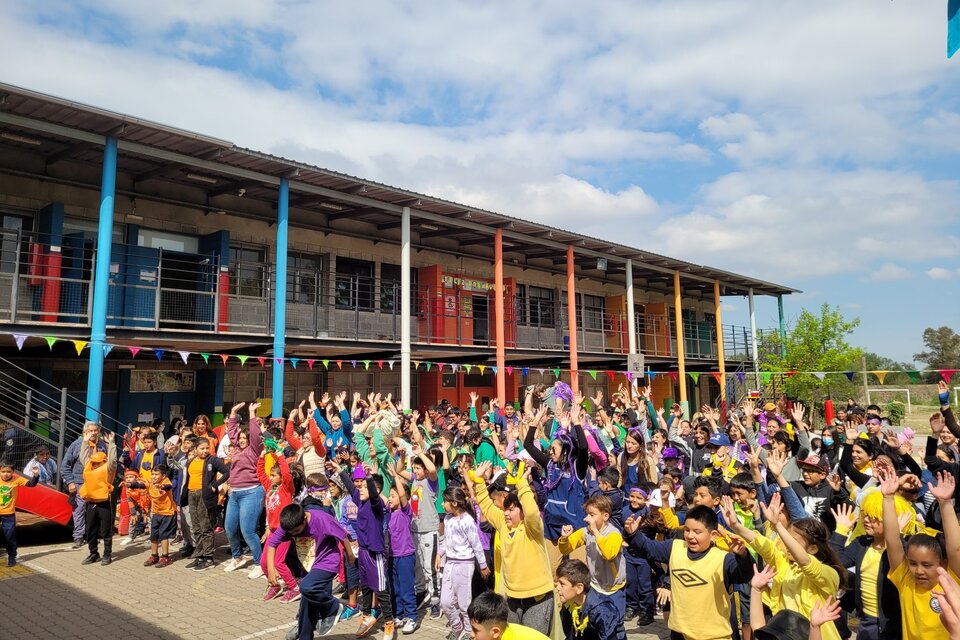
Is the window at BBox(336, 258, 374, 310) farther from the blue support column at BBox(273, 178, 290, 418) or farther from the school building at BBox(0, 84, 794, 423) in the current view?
the blue support column at BBox(273, 178, 290, 418)

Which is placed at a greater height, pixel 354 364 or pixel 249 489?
pixel 354 364

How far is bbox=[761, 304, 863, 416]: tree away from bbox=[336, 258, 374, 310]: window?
55.5 ft

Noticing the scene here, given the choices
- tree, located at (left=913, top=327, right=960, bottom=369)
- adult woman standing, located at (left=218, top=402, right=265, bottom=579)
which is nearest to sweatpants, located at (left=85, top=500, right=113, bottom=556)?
adult woman standing, located at (left=218, top=402, right=265, bottom=579)

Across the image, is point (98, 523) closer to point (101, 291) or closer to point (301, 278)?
point (101, 291)

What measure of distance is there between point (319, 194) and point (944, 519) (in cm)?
1325

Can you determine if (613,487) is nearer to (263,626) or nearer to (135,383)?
(263,626)

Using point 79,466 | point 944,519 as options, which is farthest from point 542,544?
point 79,466

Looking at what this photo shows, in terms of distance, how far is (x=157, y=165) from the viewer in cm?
1352

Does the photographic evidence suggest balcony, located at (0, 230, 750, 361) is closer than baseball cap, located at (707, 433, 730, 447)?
No

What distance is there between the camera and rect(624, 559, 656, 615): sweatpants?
6184 millimetres

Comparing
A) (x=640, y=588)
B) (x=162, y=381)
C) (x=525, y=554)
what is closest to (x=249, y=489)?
(x=525, y=554)

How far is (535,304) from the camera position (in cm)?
2345

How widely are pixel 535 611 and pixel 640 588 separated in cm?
194

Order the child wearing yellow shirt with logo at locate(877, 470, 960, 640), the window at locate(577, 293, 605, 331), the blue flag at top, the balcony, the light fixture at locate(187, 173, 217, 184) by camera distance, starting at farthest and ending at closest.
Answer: the window at locate(577, 293, 605, 331)
the light fixture at locate(187, 173, 217, 184)
the balcony
the blue flag at top
the child wearing yellow shirt with logo at locate(877, 470, 960, 640)
